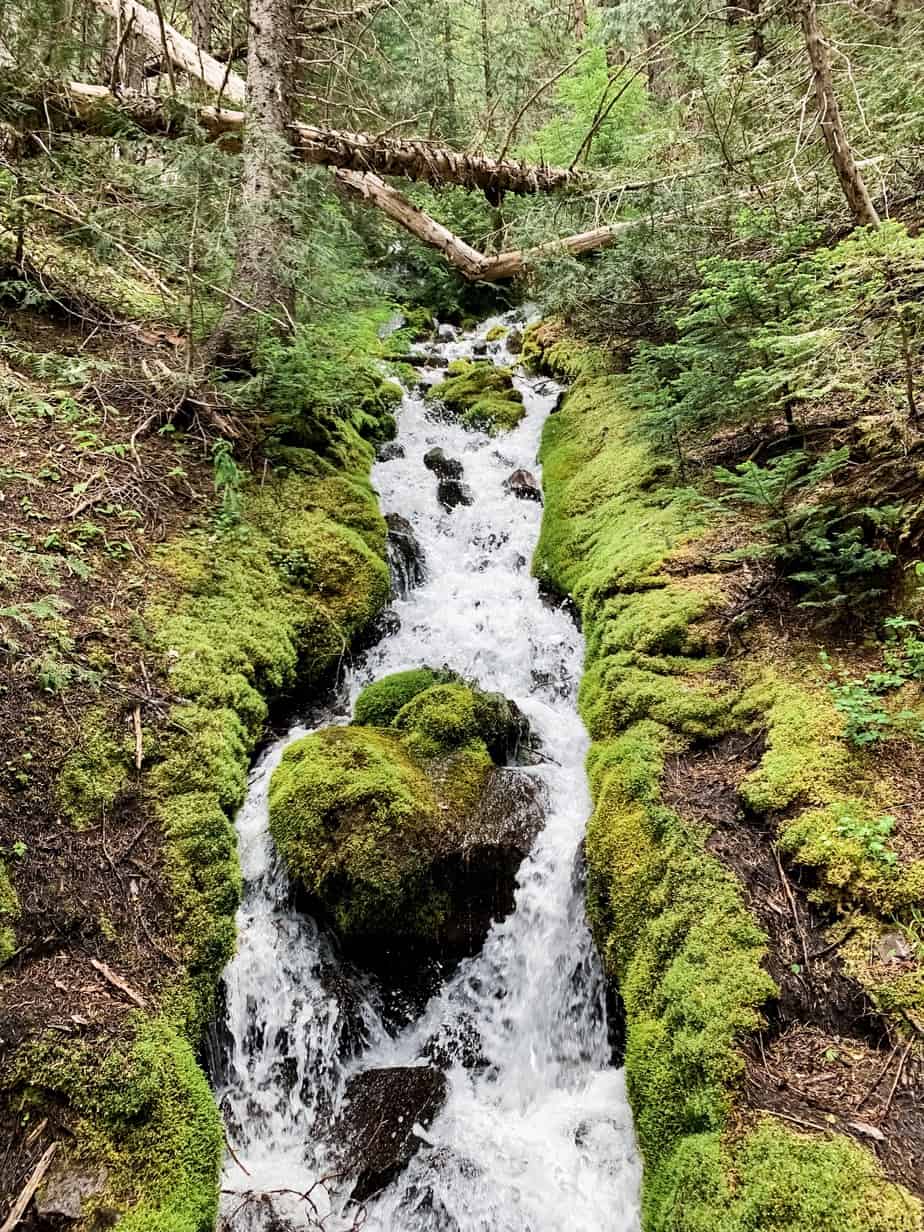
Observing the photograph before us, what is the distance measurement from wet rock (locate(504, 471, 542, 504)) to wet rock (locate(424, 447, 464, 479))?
781 millimetres

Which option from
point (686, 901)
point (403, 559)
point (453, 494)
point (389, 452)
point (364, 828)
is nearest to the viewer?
point (686, 901)

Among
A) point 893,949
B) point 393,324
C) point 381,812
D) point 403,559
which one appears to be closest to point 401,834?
point 381,812

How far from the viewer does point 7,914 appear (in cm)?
336

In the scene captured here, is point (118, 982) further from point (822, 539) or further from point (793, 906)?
point (822, 539)

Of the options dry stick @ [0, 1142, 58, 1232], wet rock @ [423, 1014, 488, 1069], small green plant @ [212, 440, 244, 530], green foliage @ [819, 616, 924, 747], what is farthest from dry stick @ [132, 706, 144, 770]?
green foliage @ [819, 616, 924, 747]

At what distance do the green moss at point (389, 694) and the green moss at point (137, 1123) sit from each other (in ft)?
10.3

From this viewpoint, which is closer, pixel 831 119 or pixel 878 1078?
pixel 878 1078

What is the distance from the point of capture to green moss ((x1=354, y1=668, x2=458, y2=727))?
6.18m

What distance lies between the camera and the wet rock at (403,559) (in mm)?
8023

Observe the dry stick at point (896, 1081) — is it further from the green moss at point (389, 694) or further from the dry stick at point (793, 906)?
the green moss at point (389, 694)

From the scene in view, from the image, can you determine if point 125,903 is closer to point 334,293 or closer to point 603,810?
point 603,810

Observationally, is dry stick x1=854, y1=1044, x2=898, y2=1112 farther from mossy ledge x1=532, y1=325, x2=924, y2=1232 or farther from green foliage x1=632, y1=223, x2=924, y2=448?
green foliage x1=632, y1=223, x2=924, y2=448

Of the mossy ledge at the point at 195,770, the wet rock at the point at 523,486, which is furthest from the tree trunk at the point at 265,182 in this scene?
the wet rock at the point at 523,486

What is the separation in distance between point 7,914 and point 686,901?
353 cm
